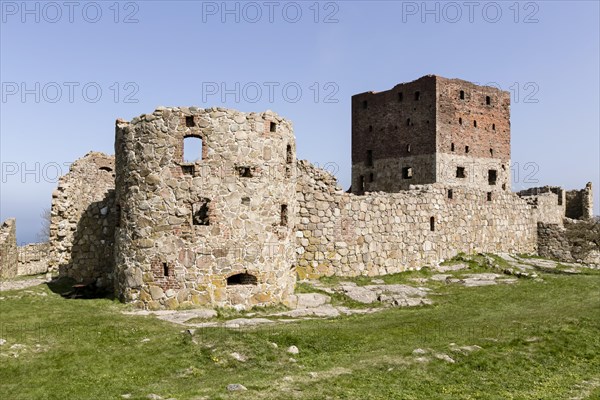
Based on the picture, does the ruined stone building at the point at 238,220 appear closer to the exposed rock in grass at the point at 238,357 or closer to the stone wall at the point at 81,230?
the stone wall at the point at 81,230

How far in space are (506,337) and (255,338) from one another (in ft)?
20.9

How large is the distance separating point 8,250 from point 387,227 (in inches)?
716

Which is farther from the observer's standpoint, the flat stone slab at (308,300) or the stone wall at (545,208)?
the stone wall at (545,208)

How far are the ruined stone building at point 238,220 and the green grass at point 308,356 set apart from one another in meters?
1.77

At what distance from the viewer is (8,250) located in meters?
28.1

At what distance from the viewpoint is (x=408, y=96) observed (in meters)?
43.0

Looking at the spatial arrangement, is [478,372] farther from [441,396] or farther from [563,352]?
[563,352]

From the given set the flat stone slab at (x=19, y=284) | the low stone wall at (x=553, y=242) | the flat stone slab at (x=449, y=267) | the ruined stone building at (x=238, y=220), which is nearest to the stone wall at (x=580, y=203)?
the ruined stone building at (x=238, y=220)

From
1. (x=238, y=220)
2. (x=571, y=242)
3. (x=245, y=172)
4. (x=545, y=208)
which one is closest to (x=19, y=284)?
(x=238, y=220)

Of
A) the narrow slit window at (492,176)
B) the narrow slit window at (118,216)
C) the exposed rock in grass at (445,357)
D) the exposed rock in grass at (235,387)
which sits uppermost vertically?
the narrow slit window at (492,176)

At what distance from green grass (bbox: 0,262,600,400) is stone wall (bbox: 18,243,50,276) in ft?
47.3

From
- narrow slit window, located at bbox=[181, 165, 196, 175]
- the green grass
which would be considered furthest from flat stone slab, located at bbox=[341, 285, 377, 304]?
narrow slit window, located at bbox=[181, 165, 196, 175]

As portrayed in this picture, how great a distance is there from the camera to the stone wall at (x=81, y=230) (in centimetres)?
2189

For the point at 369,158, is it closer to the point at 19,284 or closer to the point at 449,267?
the point at 449,267
